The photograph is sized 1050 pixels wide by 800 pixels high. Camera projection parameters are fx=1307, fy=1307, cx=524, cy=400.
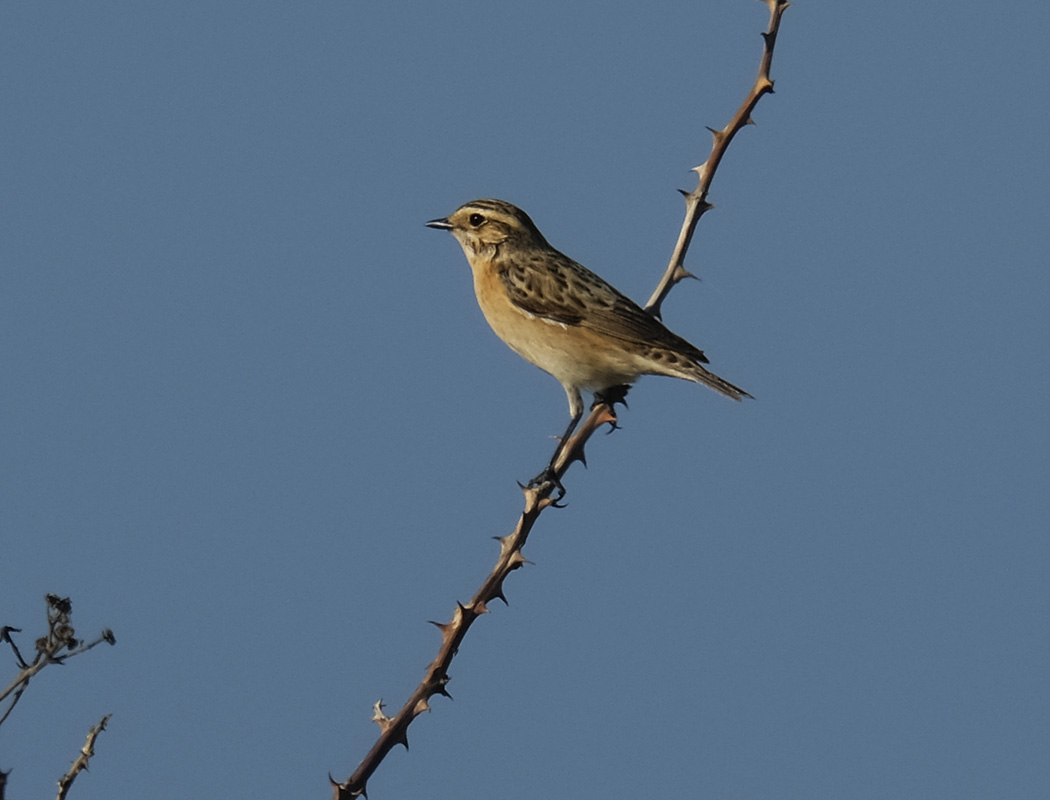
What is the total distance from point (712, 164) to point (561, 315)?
2349mm

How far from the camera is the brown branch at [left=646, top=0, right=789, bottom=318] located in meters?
5.25

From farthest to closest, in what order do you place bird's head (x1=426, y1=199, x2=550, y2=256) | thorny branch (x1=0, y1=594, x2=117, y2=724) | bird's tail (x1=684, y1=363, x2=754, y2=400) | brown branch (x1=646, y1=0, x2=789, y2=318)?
bird's head (x1=426, y1=199, x2=550, y2=256)
bird's tail (x1=684, y1=363, x2=754, y2=400)
brown branch (x1=646, y1=0, x2=789, y2=318)
thorny branch (x1=0, y1=594, x2=117, y2=724)

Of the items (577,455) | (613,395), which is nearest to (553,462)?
(613,395)

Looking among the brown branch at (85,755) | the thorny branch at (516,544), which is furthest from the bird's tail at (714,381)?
the brown branch at (85,755)

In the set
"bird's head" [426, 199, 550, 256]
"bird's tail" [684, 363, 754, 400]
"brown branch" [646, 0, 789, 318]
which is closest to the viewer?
"brown branch" [646, 0, 789, 318]

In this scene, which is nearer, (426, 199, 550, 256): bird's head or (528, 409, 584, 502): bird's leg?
(528, 409, 584, 502): bird's leg

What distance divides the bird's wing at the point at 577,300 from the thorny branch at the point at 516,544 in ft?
3.10

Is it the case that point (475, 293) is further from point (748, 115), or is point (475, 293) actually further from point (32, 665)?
point (32, 665)

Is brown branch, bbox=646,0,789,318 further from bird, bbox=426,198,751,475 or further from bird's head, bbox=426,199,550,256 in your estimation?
bird's head, bbox=426,199,550,256

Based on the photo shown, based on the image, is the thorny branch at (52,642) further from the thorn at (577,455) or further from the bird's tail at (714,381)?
the bird's tail at (714,381)

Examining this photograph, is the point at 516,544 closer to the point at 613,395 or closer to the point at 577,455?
the point at 577,455

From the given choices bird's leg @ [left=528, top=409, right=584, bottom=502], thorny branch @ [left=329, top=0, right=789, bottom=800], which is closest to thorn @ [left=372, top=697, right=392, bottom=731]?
thorny branch @ [left=329, top=0, right=789, bottom=800]

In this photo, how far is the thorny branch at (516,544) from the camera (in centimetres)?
408

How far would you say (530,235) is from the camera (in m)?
8.67
